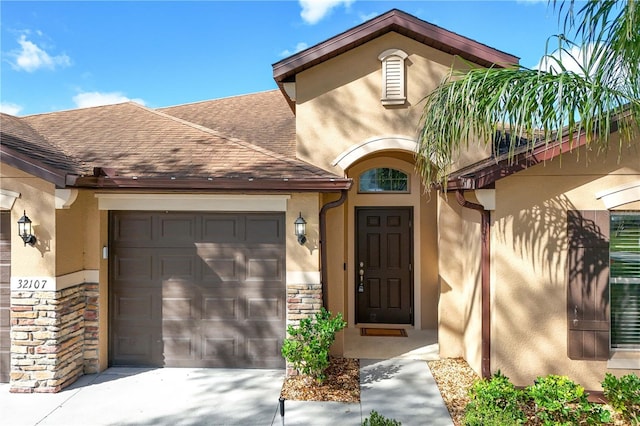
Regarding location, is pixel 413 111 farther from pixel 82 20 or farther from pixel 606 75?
pixel 82 20

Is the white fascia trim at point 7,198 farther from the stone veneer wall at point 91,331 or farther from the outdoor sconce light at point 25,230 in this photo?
the stone veneer wall at point 91,331

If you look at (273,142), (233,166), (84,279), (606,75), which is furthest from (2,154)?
(606,75)

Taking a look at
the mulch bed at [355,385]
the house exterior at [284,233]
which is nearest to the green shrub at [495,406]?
the mulch bed at [355,385]

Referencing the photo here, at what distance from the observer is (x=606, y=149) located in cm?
524

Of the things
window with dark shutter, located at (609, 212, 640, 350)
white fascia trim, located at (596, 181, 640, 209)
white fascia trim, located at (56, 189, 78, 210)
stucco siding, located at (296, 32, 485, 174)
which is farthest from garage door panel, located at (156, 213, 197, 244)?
window with dark shutter, located at (609, 212, 640, 350)

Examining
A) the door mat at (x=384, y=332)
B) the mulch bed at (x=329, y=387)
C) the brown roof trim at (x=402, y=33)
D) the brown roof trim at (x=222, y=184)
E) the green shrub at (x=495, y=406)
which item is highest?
the brown roof trim at (x=402, y=33)

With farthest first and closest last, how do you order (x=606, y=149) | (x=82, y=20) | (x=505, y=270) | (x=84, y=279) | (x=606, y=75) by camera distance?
(x=82, y=20), (x=84, y=279), (x=505, y=270), (x=606, y=149), (x=606, y=75)

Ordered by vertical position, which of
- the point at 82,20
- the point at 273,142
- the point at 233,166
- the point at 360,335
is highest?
the point at 82,20

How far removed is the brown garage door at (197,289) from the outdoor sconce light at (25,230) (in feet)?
3.96

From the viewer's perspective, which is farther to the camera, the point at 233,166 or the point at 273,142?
the point at 273,142

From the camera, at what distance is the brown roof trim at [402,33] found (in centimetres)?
670

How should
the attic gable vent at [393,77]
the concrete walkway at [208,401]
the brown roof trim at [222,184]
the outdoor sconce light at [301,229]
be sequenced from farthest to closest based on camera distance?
the attic gable vent at [393,77] → the outdoor sconce light at [301,229] → the brown roof trim at [222,184] → the concrete walkway at [208,401]

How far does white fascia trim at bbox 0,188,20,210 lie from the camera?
5.69 metres

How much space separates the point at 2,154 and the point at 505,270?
7355 mm
